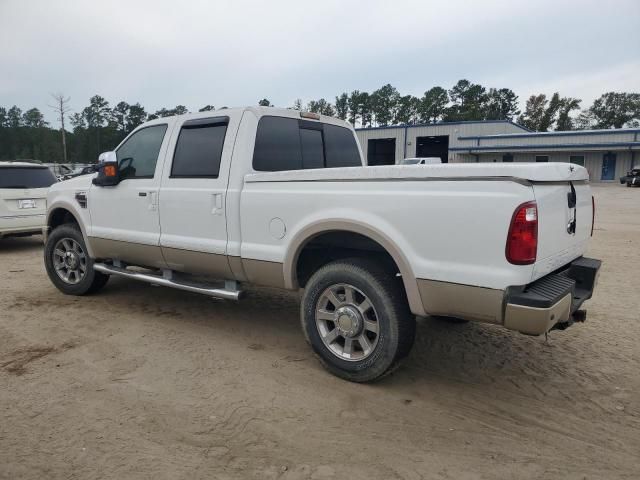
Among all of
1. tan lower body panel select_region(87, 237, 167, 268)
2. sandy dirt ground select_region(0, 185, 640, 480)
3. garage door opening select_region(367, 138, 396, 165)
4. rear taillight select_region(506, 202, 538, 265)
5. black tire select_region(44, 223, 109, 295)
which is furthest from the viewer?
garage door opening select_region(367, 138, 396, 165)

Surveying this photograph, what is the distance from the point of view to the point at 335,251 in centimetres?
396

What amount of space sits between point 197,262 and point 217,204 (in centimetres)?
63

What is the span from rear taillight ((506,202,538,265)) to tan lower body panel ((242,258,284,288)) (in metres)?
1.80

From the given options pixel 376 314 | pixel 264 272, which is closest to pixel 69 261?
pixel 264 272

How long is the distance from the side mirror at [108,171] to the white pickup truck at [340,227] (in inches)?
0.6

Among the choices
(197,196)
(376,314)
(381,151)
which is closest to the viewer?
(376,314)

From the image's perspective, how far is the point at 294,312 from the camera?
17.1ft

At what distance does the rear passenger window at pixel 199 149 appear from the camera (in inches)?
168

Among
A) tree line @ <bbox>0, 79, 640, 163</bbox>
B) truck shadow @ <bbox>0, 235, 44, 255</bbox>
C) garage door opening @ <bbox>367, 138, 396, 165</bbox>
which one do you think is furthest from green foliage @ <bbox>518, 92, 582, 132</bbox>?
truck shadow @ <bbox>0, 235, 44, 255</bbox>

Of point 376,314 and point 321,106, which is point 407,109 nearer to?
point 321,106

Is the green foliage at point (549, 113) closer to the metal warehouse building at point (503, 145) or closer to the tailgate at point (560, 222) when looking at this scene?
the metal warehouse building at point (503, 145)

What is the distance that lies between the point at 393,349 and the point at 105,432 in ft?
6.27

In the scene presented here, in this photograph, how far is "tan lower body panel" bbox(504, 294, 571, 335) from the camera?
Result: 271 centimetres

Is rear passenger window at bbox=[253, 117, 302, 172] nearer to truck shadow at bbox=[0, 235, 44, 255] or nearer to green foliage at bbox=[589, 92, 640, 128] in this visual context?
truck shadow at bbox=[0, 235, 44, 255]
